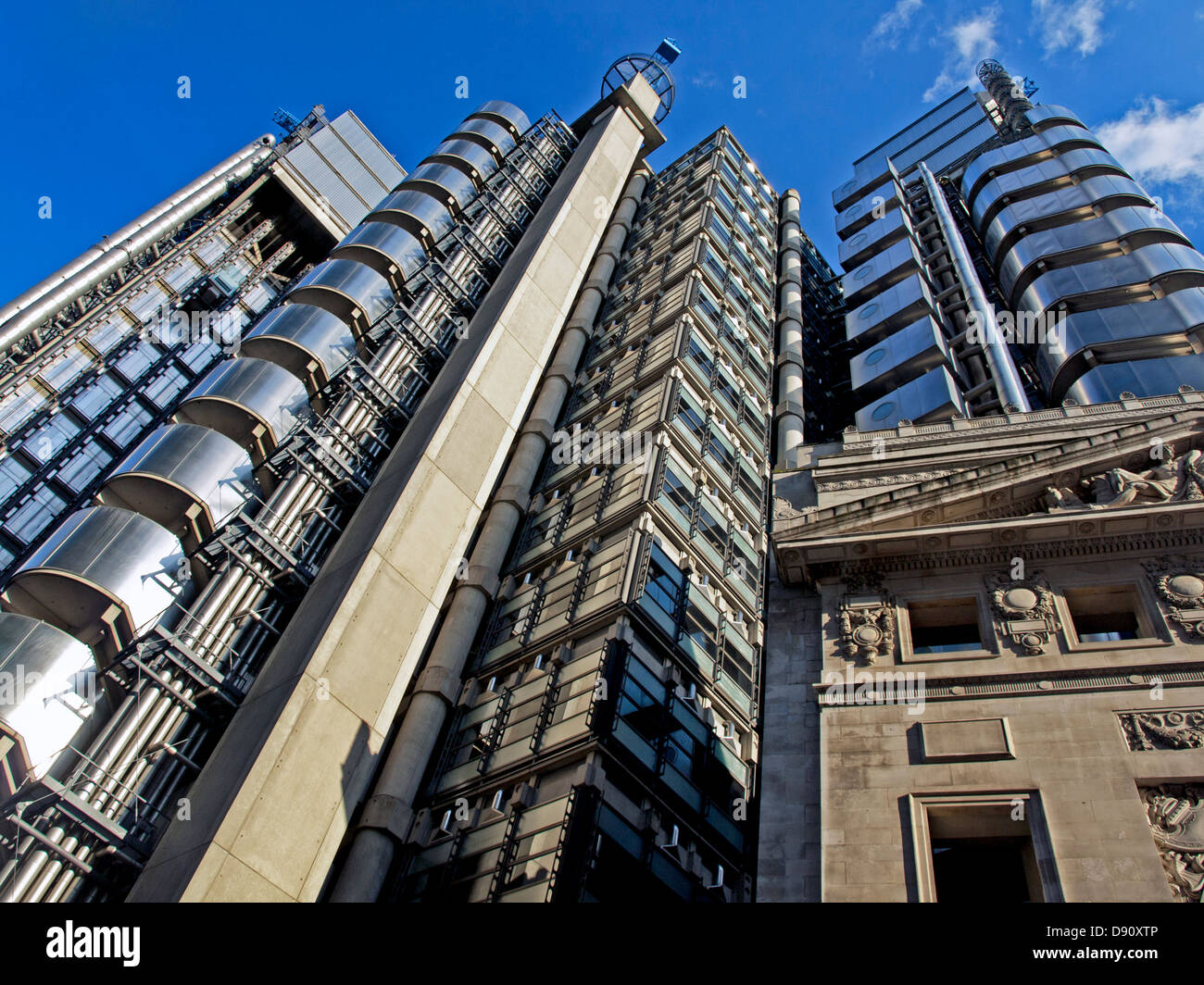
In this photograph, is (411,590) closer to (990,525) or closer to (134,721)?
(134,721)

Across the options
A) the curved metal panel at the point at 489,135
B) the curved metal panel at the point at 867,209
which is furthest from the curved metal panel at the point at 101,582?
the curved metal panel at the point at 867,209

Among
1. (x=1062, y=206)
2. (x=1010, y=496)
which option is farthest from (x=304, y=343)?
(x=1062, y=206)

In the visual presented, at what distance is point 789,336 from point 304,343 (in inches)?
1130

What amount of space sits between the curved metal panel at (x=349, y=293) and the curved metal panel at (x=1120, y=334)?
3544 centimetres

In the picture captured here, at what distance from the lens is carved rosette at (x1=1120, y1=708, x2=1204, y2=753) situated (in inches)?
719

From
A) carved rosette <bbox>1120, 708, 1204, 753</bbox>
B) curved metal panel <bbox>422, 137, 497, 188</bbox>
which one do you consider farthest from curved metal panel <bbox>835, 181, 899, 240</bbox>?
carved rosette <bbox>1120, 708, 1204, 753</bbox>

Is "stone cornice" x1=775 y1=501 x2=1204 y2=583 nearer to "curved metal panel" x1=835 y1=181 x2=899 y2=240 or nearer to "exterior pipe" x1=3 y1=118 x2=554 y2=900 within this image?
"exterior pipe" x1=3 y1=118 x2=554 y2=900

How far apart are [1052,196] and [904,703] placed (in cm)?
5598

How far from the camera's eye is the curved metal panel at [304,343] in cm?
4044

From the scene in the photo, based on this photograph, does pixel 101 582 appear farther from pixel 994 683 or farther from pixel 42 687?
pixel 994 683

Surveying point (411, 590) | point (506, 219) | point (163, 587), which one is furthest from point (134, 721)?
point (506, 219)

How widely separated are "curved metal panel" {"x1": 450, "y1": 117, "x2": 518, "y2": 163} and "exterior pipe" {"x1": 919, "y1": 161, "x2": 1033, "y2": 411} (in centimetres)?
3178

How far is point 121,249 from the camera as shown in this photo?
56.4 metres

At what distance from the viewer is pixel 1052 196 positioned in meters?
64.9
